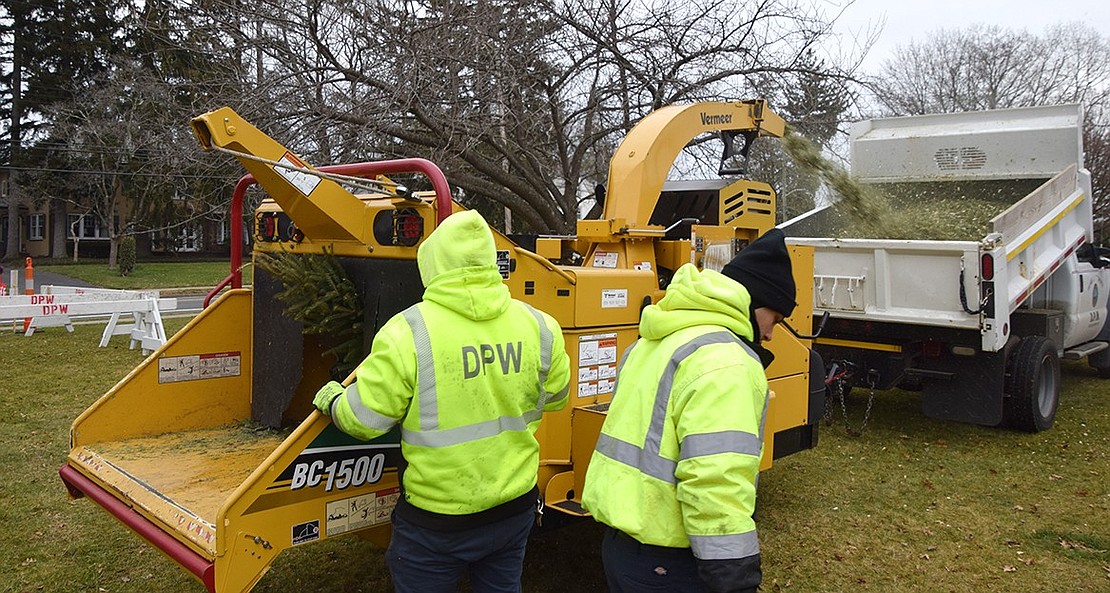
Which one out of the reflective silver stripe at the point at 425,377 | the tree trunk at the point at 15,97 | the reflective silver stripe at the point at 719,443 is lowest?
the reflective silver stripe at the point at 719,443

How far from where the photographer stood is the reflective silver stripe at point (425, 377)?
2.66 m

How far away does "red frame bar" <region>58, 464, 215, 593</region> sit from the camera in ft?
9.52

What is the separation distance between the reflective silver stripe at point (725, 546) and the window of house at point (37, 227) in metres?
46.5

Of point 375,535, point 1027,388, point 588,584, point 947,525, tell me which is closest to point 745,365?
point 375,535

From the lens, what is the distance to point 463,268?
2770 millimetres

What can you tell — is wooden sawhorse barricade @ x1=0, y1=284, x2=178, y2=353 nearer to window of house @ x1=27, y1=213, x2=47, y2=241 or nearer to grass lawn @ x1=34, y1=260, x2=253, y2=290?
grass lawn @ x1=34, y1=260, x2=253, y2=290

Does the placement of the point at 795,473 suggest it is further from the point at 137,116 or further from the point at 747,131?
the point at 137,116

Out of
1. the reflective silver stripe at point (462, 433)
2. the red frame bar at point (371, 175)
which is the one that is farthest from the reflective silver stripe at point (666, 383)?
the red frame bar at point (371, 175)

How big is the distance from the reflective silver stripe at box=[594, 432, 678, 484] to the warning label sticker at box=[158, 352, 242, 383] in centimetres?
296

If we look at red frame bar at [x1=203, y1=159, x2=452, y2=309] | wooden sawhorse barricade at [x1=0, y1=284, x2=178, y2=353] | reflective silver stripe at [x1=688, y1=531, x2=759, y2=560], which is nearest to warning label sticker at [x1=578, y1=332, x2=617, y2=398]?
red frame bar at [x1=203, y1=159, x2=452, y2=309]

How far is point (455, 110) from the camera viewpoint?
340 inches

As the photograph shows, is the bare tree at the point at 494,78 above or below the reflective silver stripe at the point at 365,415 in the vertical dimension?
above

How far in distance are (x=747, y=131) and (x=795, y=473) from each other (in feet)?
8.41

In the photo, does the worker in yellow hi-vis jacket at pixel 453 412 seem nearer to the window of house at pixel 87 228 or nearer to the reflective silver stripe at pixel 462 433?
the reflective silver stripe at pixel 462 433
